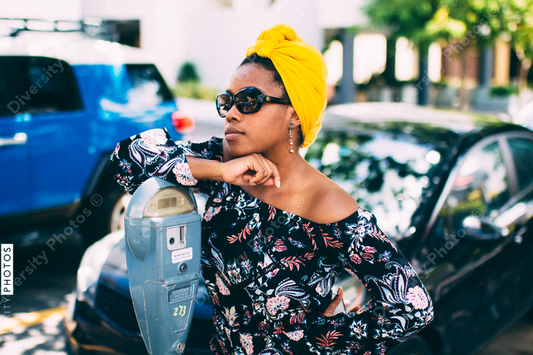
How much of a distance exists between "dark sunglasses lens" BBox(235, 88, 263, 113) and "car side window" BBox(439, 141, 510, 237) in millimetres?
1658

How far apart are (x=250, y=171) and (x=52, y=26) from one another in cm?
407

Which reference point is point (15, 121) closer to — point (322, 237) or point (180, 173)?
point (180, 173)

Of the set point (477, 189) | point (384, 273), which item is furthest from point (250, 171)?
point (477, 189)

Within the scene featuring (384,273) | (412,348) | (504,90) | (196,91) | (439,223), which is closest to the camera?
(384,273)

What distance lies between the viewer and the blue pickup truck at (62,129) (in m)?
4.40

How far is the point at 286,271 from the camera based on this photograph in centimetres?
150

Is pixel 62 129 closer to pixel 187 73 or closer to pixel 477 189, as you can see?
pixel 477 189

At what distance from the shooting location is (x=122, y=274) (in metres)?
2.67

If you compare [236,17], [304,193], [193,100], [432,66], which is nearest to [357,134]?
[304,193]

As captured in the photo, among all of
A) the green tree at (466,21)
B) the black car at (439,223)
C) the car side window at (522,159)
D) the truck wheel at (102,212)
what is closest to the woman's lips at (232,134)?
the black car at (439,223)

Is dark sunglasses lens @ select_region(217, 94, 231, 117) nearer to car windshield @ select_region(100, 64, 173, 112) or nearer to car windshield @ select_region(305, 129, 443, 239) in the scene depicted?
car windshield @ select_region(305, 129, 443, 239)

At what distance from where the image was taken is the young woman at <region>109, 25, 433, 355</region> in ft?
4.82

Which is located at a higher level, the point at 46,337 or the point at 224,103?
the point at 224,103

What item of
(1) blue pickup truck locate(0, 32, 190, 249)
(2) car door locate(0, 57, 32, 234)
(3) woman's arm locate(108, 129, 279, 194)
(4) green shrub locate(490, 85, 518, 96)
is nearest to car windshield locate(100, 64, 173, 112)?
(1) blue pickup truck locate(0, 32, 190, 249)
